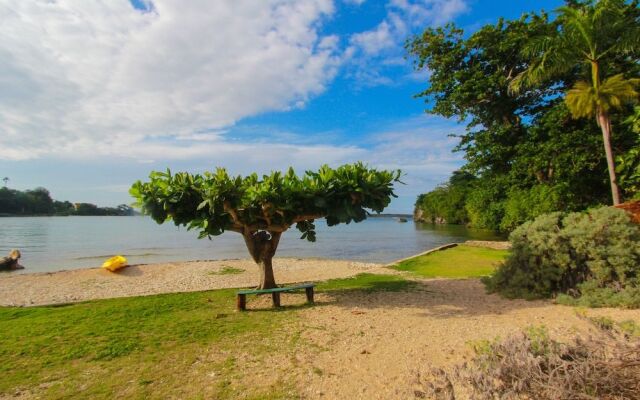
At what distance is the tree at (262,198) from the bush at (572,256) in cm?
326

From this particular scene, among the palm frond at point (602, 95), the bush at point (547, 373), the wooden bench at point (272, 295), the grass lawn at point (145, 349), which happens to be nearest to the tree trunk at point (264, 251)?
the wooden bench at point (272, 295)

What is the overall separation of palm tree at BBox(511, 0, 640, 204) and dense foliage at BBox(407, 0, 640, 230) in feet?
2.76

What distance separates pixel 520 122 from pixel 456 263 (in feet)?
41.8

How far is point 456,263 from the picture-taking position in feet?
45.2

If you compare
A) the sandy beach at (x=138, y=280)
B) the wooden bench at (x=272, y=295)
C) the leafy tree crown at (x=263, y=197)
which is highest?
the leafy tree crown at (x=263, y=197)

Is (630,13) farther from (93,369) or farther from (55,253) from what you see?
(55,253)

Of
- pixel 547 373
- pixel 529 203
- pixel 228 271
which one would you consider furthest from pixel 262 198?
pixel 529 203

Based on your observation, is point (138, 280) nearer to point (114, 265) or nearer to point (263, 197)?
point (114, 265)

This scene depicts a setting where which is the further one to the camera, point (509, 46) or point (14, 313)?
point (509, 46)

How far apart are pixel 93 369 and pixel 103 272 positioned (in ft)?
40.5

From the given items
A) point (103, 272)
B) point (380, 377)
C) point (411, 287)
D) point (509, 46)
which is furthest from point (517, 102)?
point (103, 272)

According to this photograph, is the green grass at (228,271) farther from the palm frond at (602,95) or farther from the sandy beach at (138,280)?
the palm frond at (602,95)

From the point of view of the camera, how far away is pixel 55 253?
1038 inches

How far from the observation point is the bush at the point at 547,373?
8.52 feet
